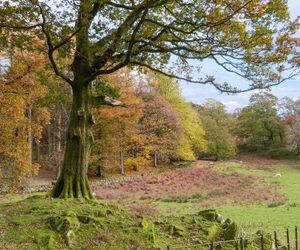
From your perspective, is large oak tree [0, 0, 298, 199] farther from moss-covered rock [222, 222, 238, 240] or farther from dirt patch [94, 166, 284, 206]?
dirt patch [94, 166, 284, 206]

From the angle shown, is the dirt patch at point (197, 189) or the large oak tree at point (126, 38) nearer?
the large oak tree at point (126, 38)

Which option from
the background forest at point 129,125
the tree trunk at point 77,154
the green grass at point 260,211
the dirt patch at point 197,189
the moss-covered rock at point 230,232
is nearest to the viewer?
the moss-covered rock at point 230,232

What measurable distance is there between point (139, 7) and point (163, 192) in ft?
83.6

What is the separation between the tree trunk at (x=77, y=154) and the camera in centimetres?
1326

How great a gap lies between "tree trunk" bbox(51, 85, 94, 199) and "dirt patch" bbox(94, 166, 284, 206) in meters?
16.0

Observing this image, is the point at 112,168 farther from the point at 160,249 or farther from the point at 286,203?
the point at 160,249

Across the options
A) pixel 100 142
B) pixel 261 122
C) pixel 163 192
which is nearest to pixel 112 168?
pixel 100 142

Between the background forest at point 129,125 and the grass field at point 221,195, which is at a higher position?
the background forest at point 129,125

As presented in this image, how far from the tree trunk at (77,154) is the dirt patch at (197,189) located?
15994 mm

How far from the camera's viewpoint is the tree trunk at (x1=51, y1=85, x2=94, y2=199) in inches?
522

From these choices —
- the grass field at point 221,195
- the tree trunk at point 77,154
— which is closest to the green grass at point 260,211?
the grass field at point 221,195

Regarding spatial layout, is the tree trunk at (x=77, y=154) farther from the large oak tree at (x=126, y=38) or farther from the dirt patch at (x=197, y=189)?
the dirt patch at (x=197, y=189)

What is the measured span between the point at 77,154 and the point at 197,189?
2470 centimetres

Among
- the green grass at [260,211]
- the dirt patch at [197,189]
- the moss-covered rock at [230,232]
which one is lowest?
the green grass at [260,211]
